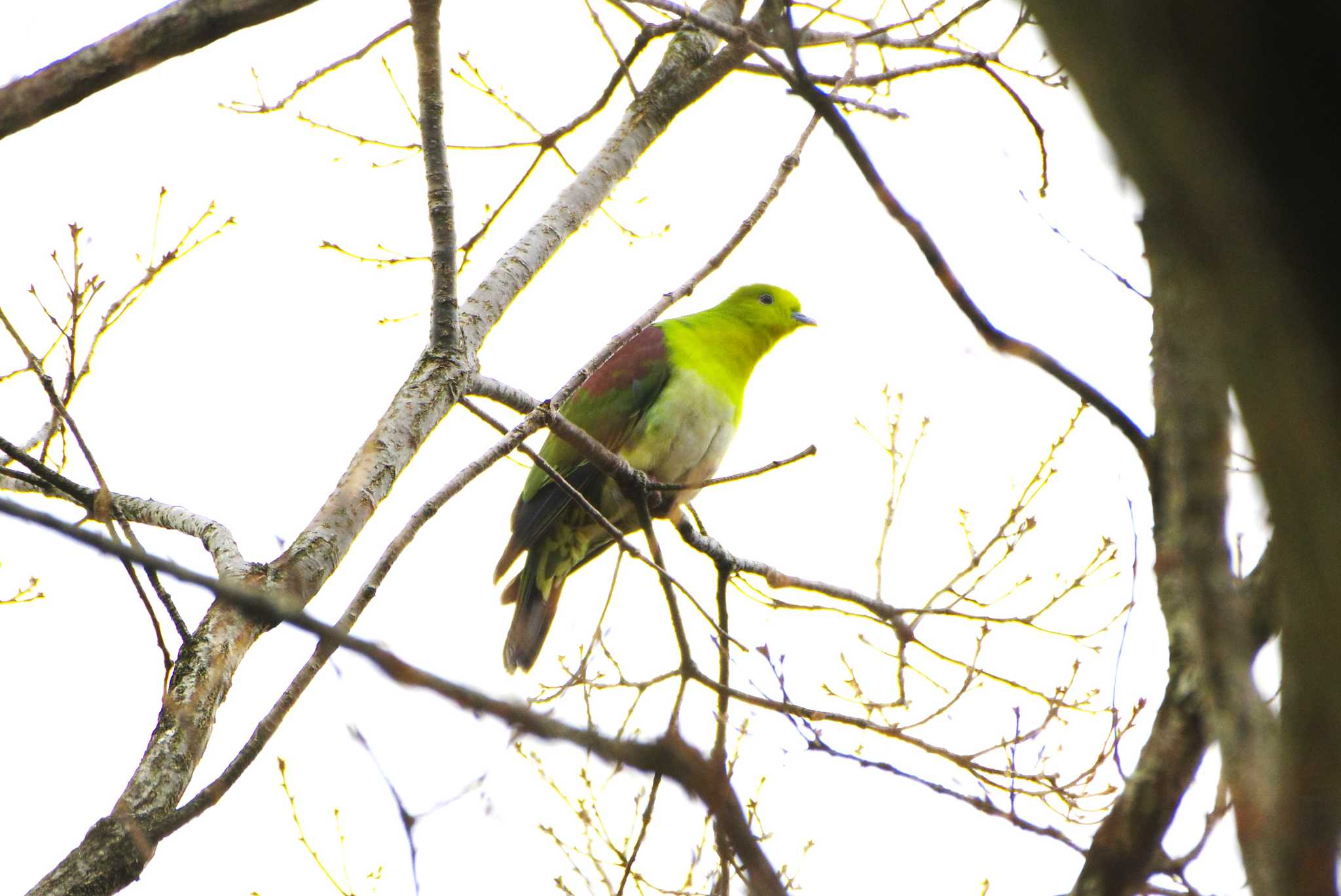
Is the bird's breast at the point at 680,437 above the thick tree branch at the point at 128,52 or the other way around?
above

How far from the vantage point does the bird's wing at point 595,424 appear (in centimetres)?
495

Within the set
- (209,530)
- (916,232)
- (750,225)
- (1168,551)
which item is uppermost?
(750,225)

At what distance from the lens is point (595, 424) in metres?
5.27

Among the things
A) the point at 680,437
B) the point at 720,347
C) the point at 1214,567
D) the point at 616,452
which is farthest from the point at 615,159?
the point at 1214,567

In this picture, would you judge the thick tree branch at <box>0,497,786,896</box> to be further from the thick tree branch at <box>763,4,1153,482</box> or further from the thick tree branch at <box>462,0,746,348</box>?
the thick tree branch at <box>462,0,746,348</box>

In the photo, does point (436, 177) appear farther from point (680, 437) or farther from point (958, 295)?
point (680, 437)

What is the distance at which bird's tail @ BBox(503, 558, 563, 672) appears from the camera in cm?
489

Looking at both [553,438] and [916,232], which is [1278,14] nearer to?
[916,232]

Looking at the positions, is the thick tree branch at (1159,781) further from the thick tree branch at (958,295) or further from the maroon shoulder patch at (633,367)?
the maroon shoulder patch at (633,367)

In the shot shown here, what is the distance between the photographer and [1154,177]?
1.80 feet

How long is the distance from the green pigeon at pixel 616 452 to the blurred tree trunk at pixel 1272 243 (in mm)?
4255

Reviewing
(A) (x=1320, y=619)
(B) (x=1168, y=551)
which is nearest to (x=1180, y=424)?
(A) (x=1320, y=619)

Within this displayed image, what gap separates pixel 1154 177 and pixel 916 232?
755 millimetres

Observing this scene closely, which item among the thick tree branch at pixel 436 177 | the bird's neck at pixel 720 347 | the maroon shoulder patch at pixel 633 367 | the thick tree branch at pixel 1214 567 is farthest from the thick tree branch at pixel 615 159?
the thick tree branch at pixel 1214 567
